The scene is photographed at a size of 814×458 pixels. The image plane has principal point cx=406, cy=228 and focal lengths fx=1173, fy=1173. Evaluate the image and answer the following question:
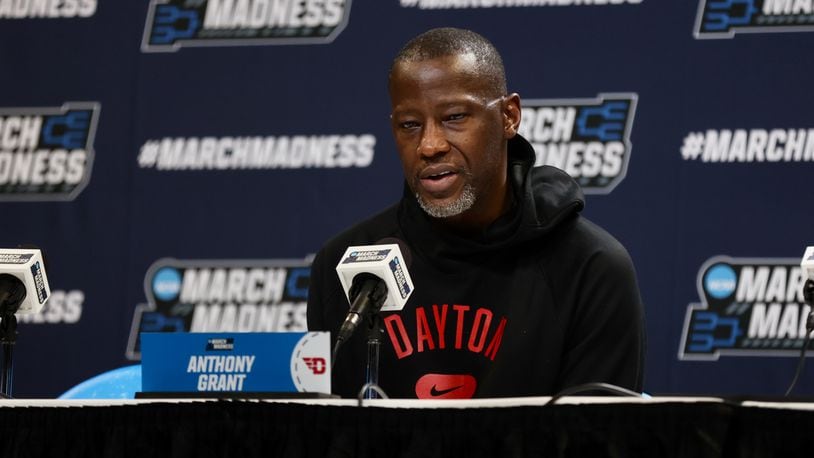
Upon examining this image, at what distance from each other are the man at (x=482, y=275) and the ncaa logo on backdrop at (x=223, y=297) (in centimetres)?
127

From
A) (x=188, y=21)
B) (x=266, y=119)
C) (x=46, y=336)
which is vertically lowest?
(x=46, y=336)

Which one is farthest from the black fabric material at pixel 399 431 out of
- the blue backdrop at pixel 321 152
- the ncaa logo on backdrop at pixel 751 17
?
the ncaa logo on backdrop at pixel 751 17

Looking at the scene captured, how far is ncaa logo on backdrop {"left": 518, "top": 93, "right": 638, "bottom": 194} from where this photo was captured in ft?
12.6

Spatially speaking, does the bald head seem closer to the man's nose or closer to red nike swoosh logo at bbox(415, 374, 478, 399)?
the man's nose

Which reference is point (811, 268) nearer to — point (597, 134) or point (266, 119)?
point (597, 134)

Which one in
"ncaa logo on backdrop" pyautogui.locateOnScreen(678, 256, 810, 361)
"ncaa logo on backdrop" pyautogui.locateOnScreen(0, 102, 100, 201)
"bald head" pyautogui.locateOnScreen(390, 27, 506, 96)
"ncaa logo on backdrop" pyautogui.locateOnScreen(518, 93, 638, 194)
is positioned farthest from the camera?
"ncaa logo on backdrop" pyautogui.locateOnScreen(0, 102, 100, 201)

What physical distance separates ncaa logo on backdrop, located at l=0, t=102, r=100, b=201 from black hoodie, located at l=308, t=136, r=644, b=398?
1788mm

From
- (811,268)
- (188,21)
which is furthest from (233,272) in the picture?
(811,268)

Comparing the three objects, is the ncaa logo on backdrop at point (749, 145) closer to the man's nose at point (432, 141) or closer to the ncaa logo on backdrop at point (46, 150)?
the man's nose at point (432, 141)

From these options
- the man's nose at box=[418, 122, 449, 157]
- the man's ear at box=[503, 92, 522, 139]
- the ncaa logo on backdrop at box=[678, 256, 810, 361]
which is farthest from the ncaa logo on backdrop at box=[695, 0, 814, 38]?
the man's nose at box=[418, 122, 449, 157]

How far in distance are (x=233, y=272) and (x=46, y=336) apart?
727mm

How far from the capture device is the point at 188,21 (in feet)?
13.8

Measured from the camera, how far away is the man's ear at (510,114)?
278 cm

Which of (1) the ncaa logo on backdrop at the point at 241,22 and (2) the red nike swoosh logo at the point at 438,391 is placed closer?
(2) the red nike swoosh logo at the point at 438,391
